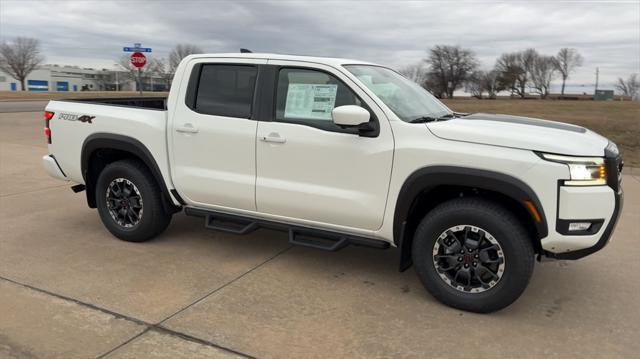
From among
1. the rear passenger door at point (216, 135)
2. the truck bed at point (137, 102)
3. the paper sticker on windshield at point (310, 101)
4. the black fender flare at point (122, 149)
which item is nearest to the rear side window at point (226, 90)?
the rear passenger door at point (216, 135)

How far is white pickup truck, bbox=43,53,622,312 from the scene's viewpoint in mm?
3461

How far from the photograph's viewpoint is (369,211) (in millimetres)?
3979

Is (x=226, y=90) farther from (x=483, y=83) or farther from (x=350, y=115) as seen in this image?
(x=483, y=83)

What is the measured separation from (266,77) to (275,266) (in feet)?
5.37

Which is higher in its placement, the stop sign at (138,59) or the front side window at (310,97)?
the stop sign at (138,59)

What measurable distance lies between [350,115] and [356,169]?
0.45 meters

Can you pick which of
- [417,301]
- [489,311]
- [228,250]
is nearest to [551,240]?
[489,311]

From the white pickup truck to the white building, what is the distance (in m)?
103

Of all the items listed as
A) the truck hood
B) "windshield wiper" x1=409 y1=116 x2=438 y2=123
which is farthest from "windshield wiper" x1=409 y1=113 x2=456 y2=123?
the truck hood

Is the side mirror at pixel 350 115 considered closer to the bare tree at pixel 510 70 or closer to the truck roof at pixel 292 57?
the truck roof at pixel 292 57

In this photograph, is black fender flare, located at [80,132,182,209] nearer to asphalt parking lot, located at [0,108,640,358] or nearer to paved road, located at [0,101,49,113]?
asphalt parking lot, located at [0,108,640,358]

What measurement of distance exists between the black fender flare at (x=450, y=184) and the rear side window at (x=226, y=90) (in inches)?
60.2

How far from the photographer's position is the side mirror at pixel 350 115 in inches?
146

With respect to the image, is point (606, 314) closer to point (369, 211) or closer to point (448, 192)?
point (448, 192)
